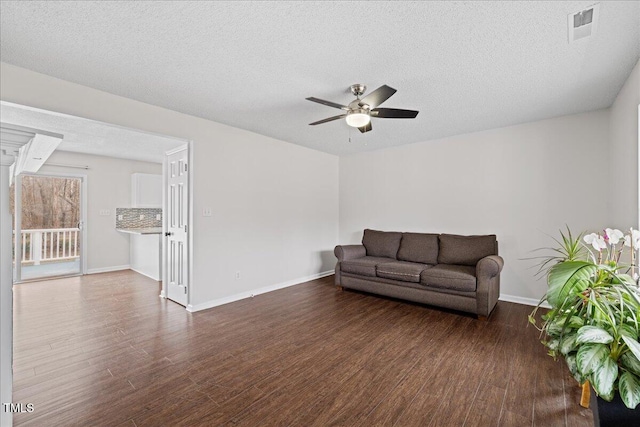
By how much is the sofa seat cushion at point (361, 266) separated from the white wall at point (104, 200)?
5187mm

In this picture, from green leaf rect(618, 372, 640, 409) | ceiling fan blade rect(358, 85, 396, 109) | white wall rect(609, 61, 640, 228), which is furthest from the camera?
white wall rect(609, 61, 640, 228)

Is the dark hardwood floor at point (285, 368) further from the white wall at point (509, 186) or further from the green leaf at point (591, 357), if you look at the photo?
the white wall at point (509, 186)

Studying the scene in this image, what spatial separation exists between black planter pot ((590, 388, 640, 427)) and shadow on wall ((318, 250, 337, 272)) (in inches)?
175

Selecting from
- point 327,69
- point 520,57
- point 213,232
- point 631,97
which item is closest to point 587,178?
point 631,97

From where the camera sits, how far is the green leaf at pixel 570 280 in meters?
1.54

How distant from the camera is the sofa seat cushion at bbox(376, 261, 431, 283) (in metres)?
3.70

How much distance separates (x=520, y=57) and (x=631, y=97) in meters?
1.23

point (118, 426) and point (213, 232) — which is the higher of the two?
point (213, 232)

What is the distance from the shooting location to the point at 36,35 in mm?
1933

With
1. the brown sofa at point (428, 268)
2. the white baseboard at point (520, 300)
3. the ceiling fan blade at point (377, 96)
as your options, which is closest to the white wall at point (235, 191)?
the brown sofa at point (428, 268)

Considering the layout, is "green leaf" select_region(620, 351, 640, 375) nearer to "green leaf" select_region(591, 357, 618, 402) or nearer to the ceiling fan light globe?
"green leaf" select_region(591, 357, 618, 402)

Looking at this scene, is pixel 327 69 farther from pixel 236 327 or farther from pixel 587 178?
pixel 587 178

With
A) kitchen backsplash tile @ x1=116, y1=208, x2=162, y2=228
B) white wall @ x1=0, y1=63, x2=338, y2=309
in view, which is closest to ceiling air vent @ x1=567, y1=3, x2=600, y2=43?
white wall @ x1=0, y1=63, x2=338, y2=309

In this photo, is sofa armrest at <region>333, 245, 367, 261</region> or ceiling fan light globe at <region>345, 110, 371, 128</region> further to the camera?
sofa armrest at <region>333, 245, 367, 261</region>
